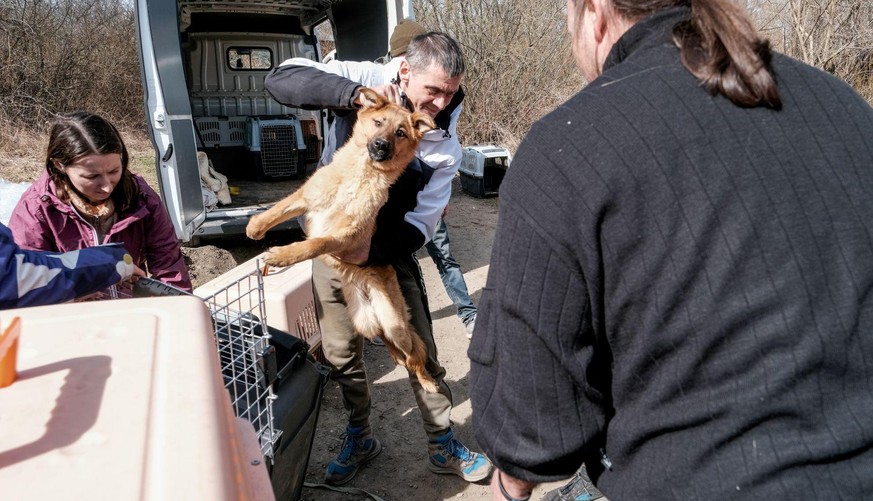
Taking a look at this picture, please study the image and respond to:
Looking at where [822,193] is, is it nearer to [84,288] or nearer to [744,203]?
[744,203]

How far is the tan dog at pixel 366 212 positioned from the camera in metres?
2.87

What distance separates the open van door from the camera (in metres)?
4.76

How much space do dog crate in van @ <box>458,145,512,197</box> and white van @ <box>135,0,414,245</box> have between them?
230 cm

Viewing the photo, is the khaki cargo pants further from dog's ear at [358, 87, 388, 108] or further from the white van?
the white van

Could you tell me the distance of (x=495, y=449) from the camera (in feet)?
3.72

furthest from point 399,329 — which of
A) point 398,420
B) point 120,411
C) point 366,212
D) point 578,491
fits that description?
point 120,411

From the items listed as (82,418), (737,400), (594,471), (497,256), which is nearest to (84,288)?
(82,418)

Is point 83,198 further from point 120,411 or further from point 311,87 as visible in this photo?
point 120,411

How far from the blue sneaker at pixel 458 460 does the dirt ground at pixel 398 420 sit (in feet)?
0.27

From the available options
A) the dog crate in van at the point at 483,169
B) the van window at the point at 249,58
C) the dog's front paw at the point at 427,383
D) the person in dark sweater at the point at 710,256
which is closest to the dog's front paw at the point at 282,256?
the dog's front paw at the point at 427,383

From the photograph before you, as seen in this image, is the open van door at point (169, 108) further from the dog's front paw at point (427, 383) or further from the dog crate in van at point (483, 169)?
the dog crate in van at point (483, 169)

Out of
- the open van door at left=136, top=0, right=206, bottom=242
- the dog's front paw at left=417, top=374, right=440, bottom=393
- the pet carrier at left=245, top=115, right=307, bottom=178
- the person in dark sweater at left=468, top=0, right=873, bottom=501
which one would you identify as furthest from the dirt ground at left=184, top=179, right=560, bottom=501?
the pet carrier at left=245, top=115, right=307, bottom=178

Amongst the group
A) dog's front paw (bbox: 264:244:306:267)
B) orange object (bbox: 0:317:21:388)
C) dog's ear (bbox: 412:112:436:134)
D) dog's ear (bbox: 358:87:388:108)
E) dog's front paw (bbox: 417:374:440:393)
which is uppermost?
dog's ear (bbox: 358:87:388:108)

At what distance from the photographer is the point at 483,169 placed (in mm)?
8938
